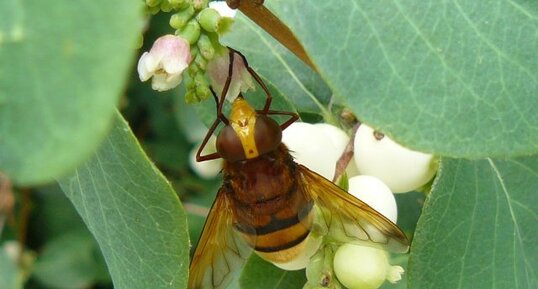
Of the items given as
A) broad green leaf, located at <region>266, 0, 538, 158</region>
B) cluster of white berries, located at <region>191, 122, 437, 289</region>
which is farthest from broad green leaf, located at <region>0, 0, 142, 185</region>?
cluster of white berries, located at <region>191, 122, 437, 289</region>

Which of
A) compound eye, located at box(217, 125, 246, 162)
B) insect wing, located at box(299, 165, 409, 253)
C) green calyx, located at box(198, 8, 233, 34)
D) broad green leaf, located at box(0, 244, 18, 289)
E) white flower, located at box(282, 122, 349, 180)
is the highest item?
green calyx, located at box(198, 8, 233, 34)

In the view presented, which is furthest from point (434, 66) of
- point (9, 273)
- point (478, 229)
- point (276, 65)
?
point (9, 273)

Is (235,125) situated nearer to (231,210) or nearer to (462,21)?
(231,210)

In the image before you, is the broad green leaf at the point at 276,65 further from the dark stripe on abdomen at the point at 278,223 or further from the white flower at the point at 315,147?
the dark stripe on abdomen at the point at 278,223

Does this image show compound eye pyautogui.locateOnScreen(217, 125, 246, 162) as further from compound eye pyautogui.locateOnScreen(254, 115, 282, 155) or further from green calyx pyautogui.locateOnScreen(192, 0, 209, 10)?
green calyx pyautogui.locateOnScreen(192, 0, 209, 10)

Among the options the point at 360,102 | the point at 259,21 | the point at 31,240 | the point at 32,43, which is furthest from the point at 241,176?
the point at 31,240

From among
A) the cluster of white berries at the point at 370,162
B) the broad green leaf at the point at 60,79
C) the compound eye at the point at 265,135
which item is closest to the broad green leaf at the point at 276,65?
the cluster of white berries at the point at 370,162

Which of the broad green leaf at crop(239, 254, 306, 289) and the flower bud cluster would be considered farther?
the broad green leaf at crop(239, 254, 306, 289)
